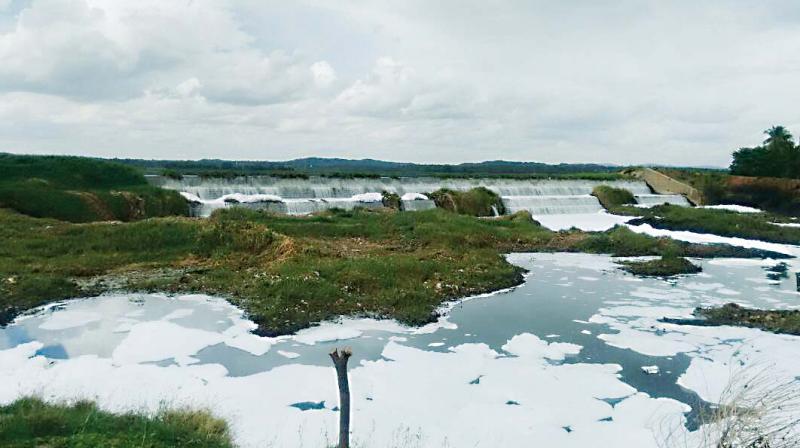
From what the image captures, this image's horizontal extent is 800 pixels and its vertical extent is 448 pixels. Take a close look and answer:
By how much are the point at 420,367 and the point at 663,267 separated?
1285 centimetres

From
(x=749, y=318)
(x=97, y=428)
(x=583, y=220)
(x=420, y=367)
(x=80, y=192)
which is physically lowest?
(x=420, y=367)

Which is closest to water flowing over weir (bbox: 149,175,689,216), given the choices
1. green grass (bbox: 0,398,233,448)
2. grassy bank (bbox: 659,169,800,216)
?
grassy bank (bbox: 659,169,800,216)

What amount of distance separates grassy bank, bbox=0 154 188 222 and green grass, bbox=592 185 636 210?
30.0 m

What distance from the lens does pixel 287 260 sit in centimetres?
1816

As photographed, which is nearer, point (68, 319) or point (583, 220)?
point (68, 319)

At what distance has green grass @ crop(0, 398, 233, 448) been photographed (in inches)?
243

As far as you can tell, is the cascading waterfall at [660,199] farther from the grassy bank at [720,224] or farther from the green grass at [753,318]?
the green grass at [753,318]

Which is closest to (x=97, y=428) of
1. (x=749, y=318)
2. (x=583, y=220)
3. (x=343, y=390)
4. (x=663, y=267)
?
(x=343, y=390)

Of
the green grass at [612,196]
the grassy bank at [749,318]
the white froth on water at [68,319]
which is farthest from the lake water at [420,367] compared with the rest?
the green grass at [612,196]

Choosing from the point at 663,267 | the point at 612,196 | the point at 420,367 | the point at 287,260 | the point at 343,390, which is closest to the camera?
the point at 343,390

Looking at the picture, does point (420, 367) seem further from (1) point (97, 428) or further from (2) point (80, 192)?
Answer: (2) point (80, 192)

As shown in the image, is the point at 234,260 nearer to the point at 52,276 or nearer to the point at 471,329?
the point at 52,276

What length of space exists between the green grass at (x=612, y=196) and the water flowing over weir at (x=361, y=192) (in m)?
0.66

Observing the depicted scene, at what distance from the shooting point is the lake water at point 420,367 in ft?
28.1
